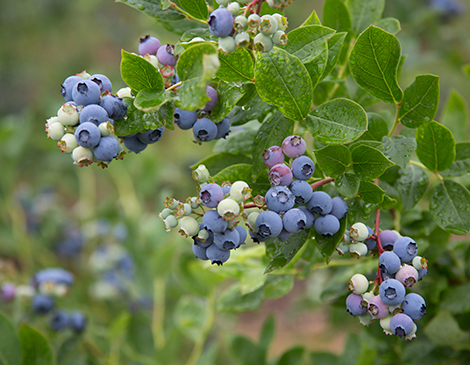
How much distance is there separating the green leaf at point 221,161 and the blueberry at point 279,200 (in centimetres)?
33

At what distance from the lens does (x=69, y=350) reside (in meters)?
1.68

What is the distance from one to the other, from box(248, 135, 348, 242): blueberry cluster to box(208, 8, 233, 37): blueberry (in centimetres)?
22

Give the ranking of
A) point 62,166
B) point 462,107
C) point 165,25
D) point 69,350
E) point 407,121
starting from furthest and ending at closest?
1. point 62,166
2. point 69,350
3. point 462,107
4. point 165,25
5. point 407,121

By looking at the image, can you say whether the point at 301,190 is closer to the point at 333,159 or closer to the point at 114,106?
the point at 333,159

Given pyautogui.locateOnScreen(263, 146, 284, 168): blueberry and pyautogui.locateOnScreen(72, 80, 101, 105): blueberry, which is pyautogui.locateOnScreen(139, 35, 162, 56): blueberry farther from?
pyautogui.locateOnScreen(263, 146, 284, 168): blueberry

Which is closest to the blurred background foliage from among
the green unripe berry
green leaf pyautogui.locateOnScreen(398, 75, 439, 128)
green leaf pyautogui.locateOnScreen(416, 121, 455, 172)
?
green leaf pyautogui.locateOnScreen(416, 121, 455, 172)

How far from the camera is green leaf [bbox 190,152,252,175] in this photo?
3.35 feet

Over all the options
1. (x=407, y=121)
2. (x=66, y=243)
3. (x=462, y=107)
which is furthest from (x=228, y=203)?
(x=66, y=243)

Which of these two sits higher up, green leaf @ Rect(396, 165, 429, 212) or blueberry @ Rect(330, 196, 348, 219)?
blueberry @ Rect(330, 196, 348, 219)

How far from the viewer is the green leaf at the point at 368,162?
2.51 ft

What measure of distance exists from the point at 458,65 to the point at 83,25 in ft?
14.9

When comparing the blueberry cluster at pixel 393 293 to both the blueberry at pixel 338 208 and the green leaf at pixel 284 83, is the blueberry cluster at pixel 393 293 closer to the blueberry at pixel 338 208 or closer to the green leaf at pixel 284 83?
the blueberry at pixel 338 208

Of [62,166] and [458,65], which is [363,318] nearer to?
[458,65]

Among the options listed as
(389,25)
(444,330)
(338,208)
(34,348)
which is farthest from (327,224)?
(34,348)
